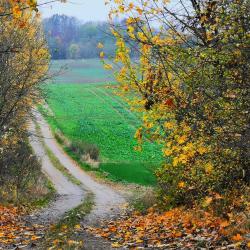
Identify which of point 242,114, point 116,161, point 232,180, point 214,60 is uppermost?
point 214,60

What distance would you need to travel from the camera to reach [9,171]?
917 inches

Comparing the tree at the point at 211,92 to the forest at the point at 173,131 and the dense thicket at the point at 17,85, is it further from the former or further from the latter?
the dense thicket at the point at 17,85

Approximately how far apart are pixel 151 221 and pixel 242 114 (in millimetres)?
5403

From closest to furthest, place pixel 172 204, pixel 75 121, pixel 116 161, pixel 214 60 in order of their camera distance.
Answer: pixel 214 60 < pixel 172 204 < pixel 116 161 < pixel 75 121

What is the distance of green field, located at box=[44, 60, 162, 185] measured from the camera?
4154 cm

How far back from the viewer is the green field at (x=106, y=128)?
136 ft

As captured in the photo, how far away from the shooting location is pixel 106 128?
61.2 m

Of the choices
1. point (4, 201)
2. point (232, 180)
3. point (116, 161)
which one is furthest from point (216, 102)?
point (116, 161)

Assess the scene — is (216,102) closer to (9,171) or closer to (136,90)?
(136,90)

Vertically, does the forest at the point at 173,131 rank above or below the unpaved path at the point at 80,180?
above

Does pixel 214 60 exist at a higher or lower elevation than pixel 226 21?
lower

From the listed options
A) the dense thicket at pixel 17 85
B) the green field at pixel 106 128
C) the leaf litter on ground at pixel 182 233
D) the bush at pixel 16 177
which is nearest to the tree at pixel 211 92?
the leaf litter on ground at pixel 182 233

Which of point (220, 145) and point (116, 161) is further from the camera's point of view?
point (116, 161)

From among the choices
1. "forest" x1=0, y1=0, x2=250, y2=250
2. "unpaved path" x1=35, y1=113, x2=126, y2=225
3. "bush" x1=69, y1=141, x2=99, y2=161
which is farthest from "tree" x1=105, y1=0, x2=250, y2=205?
"bush" x1=69, y1=141, x2=99, y2=161
